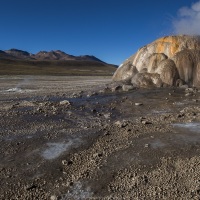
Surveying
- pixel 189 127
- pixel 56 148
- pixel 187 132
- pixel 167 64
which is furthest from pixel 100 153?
pixel 167 64

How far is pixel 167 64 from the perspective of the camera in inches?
1127

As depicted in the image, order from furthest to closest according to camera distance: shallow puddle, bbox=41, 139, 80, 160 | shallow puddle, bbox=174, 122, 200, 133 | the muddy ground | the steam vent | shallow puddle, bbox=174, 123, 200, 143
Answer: the steam vent → shallow puddle, bbox=174, 122, 200, 133 → shallow puddle, bbox=174, 123, 200, 143 → shallow puddle, bbox=41, 139, 80, 160 → the muddy ground

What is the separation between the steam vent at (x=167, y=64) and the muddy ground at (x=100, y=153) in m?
10.5

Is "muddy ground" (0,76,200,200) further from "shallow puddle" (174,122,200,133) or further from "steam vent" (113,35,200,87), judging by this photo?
"steam vent" (113,35,200,87)

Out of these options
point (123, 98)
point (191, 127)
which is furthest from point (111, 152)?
point (123, 98)

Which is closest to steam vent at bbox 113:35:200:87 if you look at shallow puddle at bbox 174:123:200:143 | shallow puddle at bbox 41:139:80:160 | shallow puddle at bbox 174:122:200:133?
shallow puddle at bbox 174:122:200:133

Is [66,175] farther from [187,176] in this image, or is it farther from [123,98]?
[123,98]

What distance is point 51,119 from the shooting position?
52.1 feet

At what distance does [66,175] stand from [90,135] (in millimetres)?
3546

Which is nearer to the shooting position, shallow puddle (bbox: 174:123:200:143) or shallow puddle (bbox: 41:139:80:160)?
shallow puddle (bbox: 41:139:80:160)

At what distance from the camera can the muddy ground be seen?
344 inches

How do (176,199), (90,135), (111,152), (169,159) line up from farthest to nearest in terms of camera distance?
(90,135) → (111,152) → (169,159) → (176,199)

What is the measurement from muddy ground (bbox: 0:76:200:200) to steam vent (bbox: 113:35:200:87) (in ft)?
34.5

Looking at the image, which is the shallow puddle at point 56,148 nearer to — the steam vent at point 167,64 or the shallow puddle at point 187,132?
the shallow puddle at point 187,132
